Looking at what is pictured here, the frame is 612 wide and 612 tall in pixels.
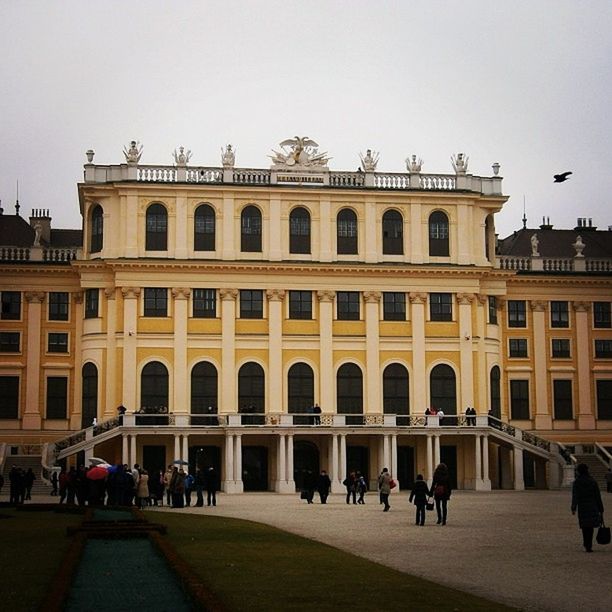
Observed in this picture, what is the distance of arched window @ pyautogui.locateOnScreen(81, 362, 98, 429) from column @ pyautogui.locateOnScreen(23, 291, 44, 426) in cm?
260

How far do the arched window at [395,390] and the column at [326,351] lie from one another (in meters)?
3.02

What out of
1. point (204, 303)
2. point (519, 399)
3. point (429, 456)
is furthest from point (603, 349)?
point (204, 303)

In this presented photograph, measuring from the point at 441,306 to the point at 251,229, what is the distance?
454 inches

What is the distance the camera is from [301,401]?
65.0 metres

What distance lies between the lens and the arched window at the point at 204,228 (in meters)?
65.5

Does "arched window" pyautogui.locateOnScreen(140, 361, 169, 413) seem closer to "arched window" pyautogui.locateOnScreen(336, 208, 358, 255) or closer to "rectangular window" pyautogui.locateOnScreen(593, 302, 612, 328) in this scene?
"arched window" pyautogui.locateOnScreen(336, 208, 358, 255)

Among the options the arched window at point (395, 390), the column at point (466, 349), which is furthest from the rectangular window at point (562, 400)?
the arched window at point (395, 390)

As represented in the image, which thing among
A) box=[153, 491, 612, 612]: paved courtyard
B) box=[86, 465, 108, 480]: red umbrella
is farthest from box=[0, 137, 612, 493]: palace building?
box=[86, 465, 108, 480]: red umbrella

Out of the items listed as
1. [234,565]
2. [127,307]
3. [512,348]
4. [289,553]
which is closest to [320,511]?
[289,553]

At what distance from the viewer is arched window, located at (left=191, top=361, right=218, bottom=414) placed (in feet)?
210

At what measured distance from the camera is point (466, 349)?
66.4 metres

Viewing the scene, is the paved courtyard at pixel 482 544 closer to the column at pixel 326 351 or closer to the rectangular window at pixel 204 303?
the column at pixel 326 351

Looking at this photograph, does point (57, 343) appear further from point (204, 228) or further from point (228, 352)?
point (204, 228)

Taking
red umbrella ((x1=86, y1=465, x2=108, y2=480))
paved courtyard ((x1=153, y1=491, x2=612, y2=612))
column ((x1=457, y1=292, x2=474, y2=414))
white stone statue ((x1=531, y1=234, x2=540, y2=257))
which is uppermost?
white stone statue ((x1=531, y1=234, x2=540, y2=257))
